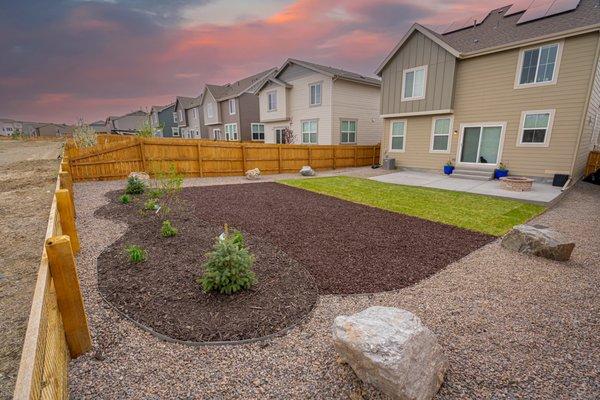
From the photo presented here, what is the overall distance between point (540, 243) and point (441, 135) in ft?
36.1

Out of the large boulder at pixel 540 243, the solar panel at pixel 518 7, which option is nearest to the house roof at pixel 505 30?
the solar panel at pixel 518 7

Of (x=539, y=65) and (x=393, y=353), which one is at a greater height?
(x=539, y=65)

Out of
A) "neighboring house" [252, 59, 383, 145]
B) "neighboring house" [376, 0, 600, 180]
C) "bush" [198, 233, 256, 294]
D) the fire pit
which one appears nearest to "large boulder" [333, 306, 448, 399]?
"bush" [198, 233, 256, 294]

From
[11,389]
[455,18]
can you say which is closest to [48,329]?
[11,389]

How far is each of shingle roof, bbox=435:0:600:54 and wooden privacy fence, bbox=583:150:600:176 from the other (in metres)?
6.01

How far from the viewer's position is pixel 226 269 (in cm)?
325

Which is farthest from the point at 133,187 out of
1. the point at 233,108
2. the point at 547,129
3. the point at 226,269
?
the point at 233,108

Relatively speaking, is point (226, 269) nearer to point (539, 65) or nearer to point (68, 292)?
point (68, 292)

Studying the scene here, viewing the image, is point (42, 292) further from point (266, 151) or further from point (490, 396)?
point (266, 151)

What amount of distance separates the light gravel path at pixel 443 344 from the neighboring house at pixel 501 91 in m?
9.90

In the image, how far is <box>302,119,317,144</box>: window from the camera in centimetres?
2031

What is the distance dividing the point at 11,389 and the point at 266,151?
14.0 meters

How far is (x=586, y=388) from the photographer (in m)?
2.17

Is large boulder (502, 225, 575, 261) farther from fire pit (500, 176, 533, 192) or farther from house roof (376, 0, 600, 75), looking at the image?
house roof (376, 0, 600, 75)
